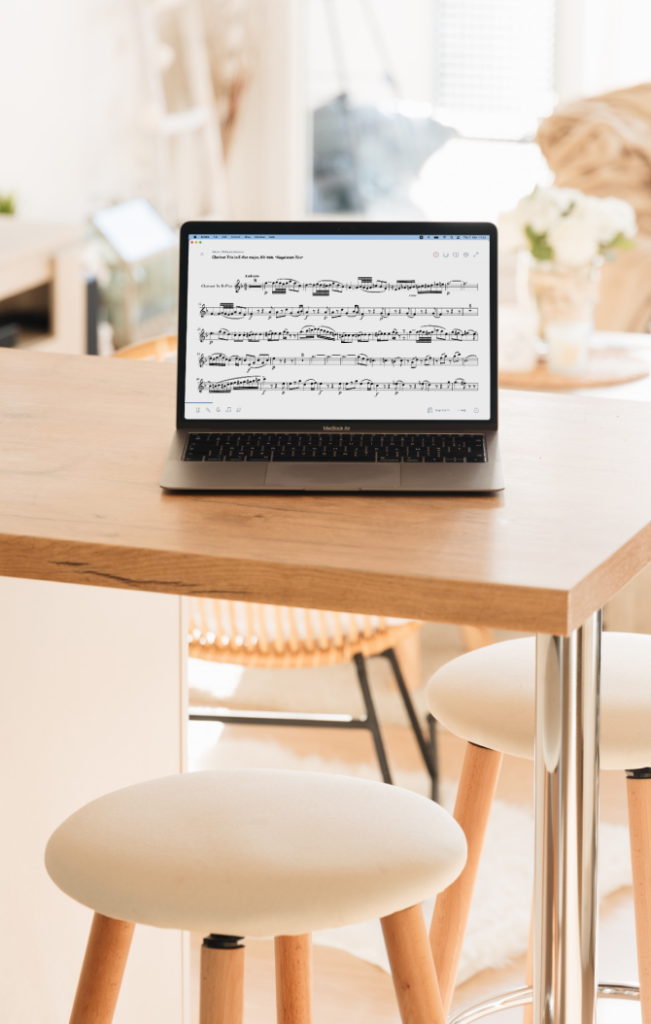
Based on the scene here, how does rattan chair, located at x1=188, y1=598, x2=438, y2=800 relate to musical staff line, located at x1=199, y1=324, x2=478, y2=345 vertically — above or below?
below

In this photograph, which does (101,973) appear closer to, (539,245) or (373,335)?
(373,335)

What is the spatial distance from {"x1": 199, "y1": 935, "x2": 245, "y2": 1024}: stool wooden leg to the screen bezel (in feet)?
1.56

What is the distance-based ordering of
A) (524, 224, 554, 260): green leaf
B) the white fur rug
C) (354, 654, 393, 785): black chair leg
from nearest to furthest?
the white fur rug
(354, 654, 393, 785): black chair leg
(524, 224, 554, 260): green leaf

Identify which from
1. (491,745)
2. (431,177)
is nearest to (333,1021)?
(491,745)

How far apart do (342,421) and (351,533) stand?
26cm

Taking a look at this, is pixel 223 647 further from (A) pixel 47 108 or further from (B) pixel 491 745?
(A) pixel 47 108

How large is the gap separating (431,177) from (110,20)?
185cm

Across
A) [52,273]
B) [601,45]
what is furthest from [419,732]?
[601,45]

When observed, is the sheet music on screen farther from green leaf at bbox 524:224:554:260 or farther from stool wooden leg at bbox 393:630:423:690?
green leaf at bbox 524:224:554:260

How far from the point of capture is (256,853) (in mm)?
859

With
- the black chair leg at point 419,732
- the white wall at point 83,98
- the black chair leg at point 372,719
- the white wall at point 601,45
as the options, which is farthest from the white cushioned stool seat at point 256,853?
the white wall at point 601,45

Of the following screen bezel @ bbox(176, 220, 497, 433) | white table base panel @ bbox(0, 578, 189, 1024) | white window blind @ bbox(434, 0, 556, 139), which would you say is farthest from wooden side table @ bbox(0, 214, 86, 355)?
white window blind @ bbox(434, 0, 556, 139)

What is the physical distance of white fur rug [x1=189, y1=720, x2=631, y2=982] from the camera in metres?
1.94

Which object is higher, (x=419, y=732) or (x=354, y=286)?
(x=354, y=286)
